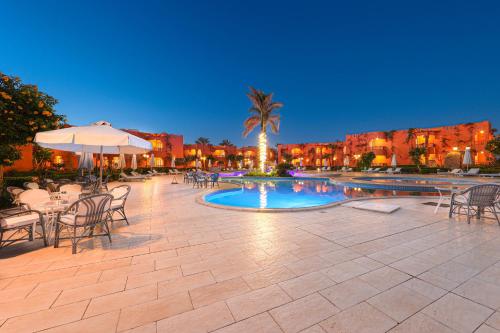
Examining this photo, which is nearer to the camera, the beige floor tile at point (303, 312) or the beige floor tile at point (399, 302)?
the beige floor tile at point (303, 312)

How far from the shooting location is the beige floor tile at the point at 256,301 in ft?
6.04

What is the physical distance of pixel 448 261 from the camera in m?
2.79

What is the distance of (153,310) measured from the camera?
1.88 m

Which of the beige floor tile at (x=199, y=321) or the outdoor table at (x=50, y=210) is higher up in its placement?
the outdoor table at (x=50, y=210)

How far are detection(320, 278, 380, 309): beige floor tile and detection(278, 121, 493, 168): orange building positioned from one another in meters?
31.7

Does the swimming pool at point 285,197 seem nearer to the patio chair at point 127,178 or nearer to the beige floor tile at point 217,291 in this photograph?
the beige floor tile at point 217,291

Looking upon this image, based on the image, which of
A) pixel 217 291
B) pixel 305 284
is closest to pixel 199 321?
pixel 217 291

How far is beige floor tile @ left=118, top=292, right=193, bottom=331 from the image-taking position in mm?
1732

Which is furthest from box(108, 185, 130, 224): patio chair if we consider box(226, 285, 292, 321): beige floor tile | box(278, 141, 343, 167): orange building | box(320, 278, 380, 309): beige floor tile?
box(278, 141, 343, 167): orange building

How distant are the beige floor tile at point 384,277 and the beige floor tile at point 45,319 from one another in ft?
9.39

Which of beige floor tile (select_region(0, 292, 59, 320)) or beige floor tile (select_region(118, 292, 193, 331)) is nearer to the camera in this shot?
beige floor tile (select_region(118, 292, 193, 331))

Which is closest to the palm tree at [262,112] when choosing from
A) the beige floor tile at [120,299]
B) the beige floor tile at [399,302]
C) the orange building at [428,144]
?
the beige floor tile at [399,302]

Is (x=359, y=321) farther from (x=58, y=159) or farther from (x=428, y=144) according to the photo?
(x=428, y=144)

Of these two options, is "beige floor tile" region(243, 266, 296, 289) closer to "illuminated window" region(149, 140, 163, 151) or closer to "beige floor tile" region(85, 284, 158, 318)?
"beige floor tile" region(85, 284, 158, 318)
